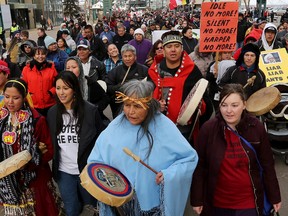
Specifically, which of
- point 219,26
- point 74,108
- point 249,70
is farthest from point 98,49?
point 74,108

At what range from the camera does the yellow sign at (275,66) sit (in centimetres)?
584

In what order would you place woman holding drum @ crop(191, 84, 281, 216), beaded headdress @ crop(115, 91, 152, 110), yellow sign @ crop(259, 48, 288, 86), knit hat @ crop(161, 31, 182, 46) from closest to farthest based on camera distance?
1. beaded headdress @ crop(115, 91, 152, 110)
2. woman holding drum @ crop(191, 84, 281, 216)
3. knit hat @ crop(161, 31, 182, 46)
4. yellow sign @ crop(259, 48, 288, 86)

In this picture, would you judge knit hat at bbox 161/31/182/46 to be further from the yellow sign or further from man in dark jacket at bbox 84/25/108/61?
man in dark jacket at bbox 84/25/108/61

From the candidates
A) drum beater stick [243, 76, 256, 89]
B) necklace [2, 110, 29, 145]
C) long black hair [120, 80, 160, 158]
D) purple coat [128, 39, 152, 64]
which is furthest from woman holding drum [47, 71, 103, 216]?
purple coat [128, 39, 152, 64]

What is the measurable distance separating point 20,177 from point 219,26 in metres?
4.14

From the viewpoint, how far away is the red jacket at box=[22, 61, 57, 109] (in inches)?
195

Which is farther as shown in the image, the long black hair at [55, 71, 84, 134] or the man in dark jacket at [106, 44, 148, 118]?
the man in dark jacket at [106, 44, 148, 118]

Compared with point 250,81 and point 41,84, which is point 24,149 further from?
point 250,81

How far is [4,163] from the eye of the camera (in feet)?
9.04

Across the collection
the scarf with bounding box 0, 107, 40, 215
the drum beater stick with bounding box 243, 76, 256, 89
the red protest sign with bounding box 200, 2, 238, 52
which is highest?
the red protest sign with bounding box 200, 2, 238, 52

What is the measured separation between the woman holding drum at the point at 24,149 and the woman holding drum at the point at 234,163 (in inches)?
56.2

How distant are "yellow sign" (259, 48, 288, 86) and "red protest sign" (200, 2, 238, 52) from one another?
2.30 ft

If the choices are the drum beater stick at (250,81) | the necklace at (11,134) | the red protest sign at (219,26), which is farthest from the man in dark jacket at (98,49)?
the necklace at (11,134)

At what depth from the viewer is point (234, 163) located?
2594 mm
